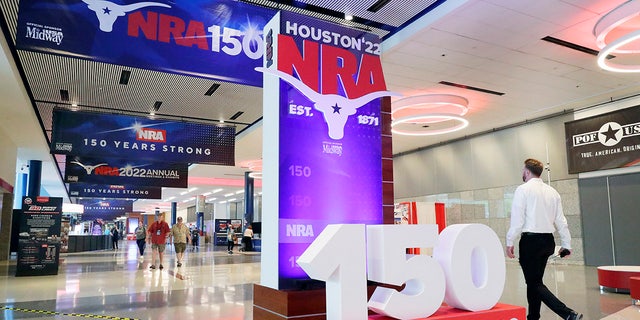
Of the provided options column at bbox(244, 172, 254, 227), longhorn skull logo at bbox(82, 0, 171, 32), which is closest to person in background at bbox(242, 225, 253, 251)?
A: column at bbox(244, 172, 254, 227)

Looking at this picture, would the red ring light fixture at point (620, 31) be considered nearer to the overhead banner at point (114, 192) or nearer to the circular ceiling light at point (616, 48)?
the circular ceiling light at point (616, 48)

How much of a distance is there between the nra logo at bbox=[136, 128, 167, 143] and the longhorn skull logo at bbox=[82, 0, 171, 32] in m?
5.02

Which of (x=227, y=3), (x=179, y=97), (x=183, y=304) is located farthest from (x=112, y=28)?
(x=179, y=97)

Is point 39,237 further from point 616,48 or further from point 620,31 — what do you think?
point 620,31

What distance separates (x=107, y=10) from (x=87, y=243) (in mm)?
23159

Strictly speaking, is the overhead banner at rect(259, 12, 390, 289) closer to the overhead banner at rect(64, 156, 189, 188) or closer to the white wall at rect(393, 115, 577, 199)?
the overhead banner at rect(64, 156, 189, 188)

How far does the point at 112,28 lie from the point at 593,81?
30.9 feet

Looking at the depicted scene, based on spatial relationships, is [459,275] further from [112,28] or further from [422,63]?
[422,63]

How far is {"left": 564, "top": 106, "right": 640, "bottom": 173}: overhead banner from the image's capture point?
1062cm

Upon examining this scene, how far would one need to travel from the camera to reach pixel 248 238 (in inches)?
831

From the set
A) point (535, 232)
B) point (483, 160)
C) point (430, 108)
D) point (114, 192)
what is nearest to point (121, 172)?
point (114, 192)

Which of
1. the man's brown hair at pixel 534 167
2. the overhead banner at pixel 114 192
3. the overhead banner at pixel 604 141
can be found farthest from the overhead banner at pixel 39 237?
the overhead banner at pixel 604 141

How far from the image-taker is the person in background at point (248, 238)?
20742mm

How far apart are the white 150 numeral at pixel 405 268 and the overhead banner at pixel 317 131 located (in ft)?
1.54
